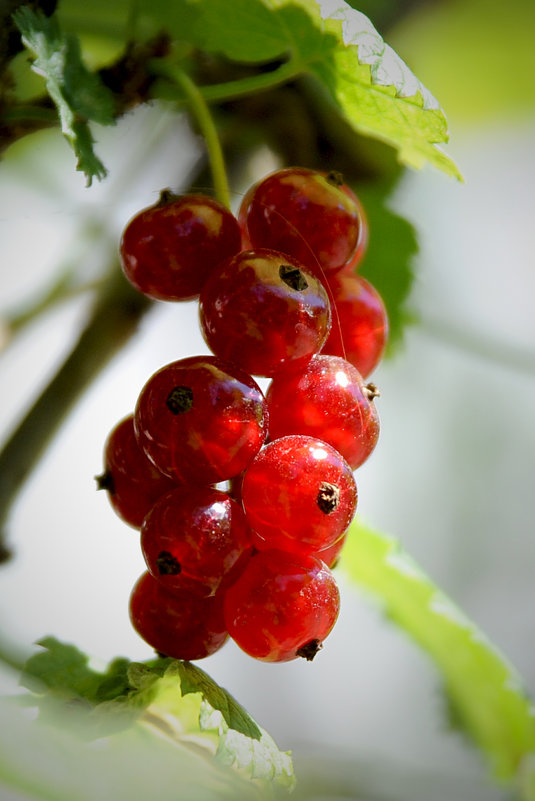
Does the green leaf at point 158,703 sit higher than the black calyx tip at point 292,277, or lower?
lower

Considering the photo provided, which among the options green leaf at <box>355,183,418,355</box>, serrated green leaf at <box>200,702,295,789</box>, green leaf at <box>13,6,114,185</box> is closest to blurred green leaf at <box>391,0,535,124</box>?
green leaf at <box>355,183,418,355</box>

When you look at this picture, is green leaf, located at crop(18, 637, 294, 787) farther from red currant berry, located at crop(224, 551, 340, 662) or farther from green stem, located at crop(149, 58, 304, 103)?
green stem, located at crop(149, 58, 304, 103)

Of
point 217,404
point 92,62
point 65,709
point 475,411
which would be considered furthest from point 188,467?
point 475,411

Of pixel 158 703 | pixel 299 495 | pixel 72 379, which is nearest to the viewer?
pixel 299 495

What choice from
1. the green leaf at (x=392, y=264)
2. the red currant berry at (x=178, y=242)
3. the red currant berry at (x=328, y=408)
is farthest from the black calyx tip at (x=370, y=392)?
the green leaf at (x=392, y=264)

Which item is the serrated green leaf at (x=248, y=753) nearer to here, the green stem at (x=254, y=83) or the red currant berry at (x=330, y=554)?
the red currant berry at (x=330, y=554)

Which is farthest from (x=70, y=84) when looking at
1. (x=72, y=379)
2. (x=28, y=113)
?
(x=72, y=379)

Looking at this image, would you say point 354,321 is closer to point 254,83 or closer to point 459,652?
point 254,83
